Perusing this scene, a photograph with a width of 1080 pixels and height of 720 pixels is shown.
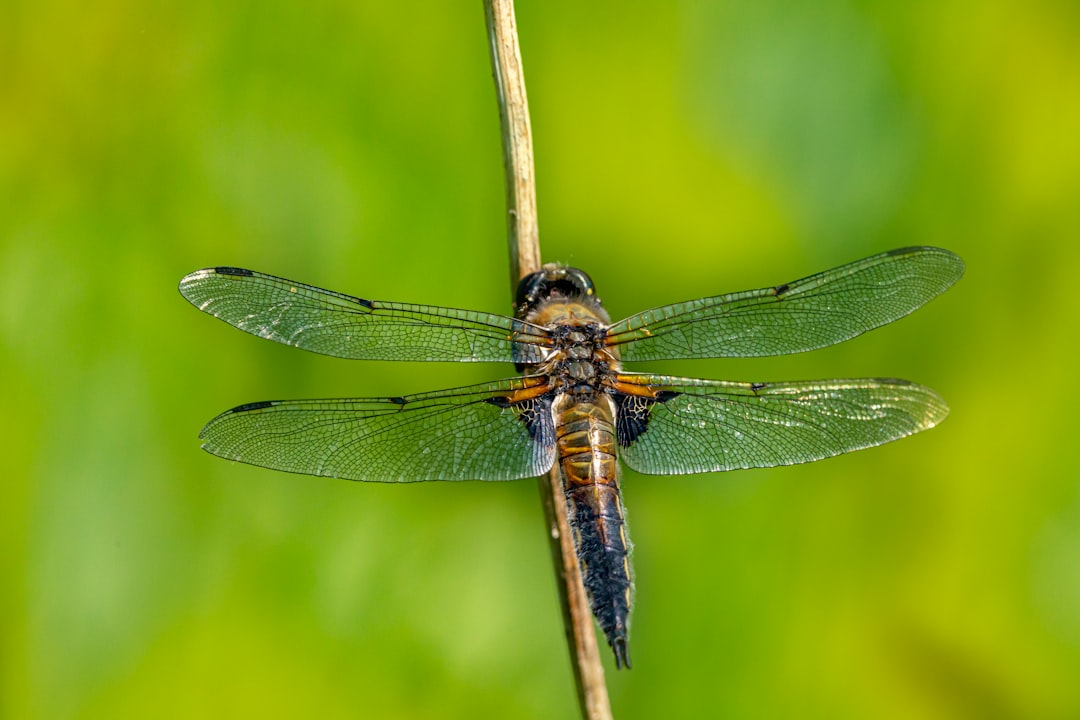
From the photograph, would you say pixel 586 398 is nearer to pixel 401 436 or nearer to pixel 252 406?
pixel 401 436

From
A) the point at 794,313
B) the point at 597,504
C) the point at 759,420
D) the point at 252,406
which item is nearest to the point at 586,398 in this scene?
the point at 597,504

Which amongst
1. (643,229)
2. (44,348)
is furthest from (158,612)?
(643,229)

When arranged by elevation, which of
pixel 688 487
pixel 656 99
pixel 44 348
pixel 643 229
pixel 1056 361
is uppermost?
pixel 656 99

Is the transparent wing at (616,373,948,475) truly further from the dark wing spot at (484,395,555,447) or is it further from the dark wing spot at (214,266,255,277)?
the dark wing spot at (214,266,255,277)

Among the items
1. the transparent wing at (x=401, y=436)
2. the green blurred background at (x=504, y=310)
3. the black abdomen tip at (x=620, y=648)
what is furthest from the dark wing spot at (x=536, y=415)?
the black abdomen tip at (x=620, y=648)

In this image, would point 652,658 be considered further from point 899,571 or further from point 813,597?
point 899,571

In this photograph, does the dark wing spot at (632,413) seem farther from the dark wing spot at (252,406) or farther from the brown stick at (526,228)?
the dark wing spot at (252,406)
